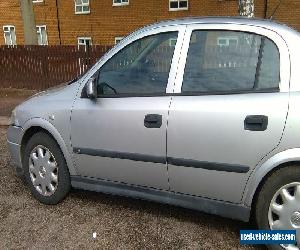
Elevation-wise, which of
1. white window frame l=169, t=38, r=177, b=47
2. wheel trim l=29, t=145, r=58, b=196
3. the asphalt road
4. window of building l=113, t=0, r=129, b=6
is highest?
window of building l=113, t=0, r=129, b=6

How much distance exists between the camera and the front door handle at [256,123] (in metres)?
2.69

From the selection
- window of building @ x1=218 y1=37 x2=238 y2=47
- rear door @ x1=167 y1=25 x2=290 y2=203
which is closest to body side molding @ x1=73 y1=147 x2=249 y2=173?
rear door @ x1=167 y1=25 x2=290 y2=203

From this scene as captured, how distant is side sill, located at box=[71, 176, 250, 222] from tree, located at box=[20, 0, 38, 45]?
9320 millimetres

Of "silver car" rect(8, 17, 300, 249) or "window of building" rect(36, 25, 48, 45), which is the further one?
"window of building" rect(36, 25, 48, 45)

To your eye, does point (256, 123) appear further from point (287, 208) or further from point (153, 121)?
point (153, 121)

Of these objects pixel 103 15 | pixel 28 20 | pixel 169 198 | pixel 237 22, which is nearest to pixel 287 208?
pixel 169 198

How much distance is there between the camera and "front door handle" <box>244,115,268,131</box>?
8.83 ft

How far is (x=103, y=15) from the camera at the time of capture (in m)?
20.1

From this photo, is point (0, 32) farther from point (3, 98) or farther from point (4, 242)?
point (4, 242)

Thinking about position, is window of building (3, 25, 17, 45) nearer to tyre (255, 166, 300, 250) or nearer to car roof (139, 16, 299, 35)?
car roof (139, 16, 299, 35)

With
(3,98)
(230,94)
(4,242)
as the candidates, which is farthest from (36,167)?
(3,98)

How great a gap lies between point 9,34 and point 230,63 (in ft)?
78.9

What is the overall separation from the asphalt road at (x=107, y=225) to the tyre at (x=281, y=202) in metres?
0.42

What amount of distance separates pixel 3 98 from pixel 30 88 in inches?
56.9
